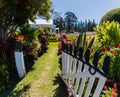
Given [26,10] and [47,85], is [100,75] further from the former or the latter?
[26,10]

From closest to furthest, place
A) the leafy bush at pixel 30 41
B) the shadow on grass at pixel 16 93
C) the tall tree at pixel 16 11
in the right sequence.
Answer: the shadow on grass at pixel 16 93 < the tall tree at pixel 16 11 < the leafy bush at pixel 30 41

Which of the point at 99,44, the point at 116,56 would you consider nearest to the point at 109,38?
the point at 99,44

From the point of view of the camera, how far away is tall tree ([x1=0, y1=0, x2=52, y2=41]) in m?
8.91

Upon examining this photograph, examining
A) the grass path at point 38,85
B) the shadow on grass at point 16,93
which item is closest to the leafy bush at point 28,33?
the grass path at point 38,85

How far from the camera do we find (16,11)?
9.61m

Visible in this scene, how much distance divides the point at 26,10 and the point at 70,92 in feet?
16.7

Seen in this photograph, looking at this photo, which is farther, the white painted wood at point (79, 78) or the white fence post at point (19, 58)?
the white fence post at point (19, 58)

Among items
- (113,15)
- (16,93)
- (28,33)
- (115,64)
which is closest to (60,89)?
(16,93)

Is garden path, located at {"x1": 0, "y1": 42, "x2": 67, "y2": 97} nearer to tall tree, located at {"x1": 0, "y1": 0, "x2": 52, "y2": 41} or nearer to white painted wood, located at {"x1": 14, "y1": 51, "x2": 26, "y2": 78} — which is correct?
white painted wood, located at {"x1": 14, "y1": 51, "x2": 26, "y2": 78}

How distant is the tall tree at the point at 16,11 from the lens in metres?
8.91

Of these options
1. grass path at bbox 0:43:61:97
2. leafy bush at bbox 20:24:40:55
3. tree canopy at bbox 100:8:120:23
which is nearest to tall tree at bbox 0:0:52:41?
leafy bush at bbox 20:24:40:55

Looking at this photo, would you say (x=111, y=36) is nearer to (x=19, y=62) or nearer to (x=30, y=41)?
(x=19, y=62)

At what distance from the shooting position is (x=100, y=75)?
3.38 m

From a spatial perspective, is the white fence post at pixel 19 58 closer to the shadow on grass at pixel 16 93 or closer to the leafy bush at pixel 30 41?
the shadow on grass at pixel 16 93
